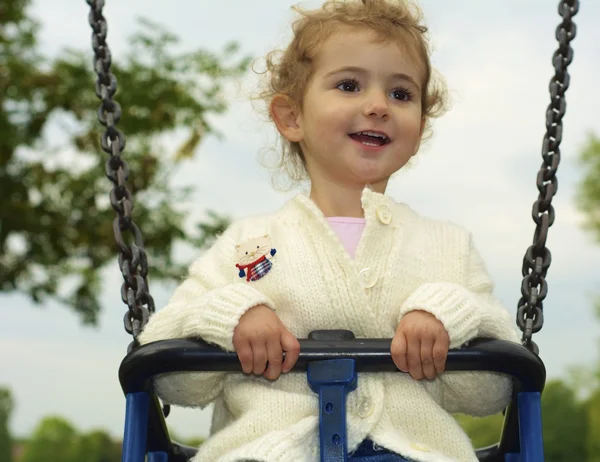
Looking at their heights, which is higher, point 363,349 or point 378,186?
point 378,186

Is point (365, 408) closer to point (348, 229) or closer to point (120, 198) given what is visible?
point (348, 229)

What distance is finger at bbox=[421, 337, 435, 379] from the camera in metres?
1.72

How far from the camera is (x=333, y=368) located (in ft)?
5.51

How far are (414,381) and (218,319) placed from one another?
46 centimetres

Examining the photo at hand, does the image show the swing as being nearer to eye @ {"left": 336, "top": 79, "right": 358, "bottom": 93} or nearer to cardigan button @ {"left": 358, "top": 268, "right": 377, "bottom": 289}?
cardigan button @ {"left": 358, "top": 268, "right": 377, "bottom": 289}

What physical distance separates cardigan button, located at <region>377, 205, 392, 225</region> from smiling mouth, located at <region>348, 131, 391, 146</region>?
0.56 ft

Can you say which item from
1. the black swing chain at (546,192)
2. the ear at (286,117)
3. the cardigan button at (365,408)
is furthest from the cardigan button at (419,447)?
the ear at (286,117)

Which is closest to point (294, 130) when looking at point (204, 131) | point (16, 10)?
point (204, 131)

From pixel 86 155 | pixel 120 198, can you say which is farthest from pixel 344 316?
pixel 86 155

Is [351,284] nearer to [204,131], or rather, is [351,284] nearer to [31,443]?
[204,131]

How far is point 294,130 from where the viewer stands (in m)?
2.32

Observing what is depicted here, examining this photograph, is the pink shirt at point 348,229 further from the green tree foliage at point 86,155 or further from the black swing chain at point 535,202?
the green tree foliage at point 86,155

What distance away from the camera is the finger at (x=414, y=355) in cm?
171

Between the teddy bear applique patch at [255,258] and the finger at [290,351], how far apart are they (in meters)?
0.29
